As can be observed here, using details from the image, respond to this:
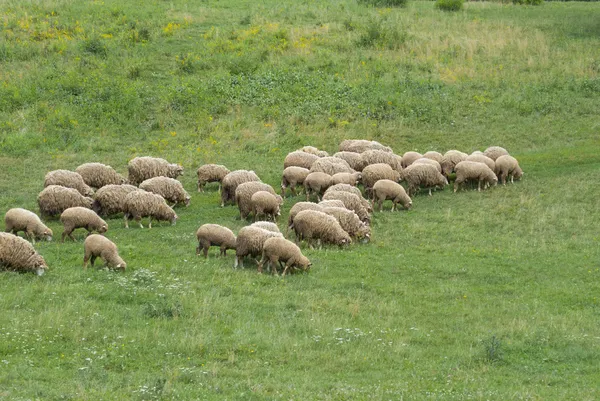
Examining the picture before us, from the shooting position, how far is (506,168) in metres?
29.3

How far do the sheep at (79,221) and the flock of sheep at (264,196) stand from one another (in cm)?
2

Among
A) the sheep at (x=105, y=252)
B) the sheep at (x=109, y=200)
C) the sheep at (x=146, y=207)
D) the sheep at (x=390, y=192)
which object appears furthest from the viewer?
the sheep at (x=390, y=192)

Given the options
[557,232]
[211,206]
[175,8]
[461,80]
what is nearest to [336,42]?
[461,80]

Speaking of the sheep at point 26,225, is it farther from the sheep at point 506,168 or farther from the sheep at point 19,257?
the sheep at point 506,168

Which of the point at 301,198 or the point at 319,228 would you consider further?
the point at 301,198

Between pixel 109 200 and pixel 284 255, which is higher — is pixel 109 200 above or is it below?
below

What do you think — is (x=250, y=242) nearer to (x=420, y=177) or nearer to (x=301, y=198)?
(x=301, y=198)

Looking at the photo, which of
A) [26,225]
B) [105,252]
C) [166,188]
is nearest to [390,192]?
[166,188]

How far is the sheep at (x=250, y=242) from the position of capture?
20.5 m

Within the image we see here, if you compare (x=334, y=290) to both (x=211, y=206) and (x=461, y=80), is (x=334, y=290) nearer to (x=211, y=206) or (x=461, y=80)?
(x=211, y=206)

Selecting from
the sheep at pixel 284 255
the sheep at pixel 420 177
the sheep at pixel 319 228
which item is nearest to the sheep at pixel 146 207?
the sheep at pixel 319 228

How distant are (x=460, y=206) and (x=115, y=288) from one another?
40.9ft

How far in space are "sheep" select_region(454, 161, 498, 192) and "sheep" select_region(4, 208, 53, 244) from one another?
1278 cm

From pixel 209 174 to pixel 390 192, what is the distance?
617cm
